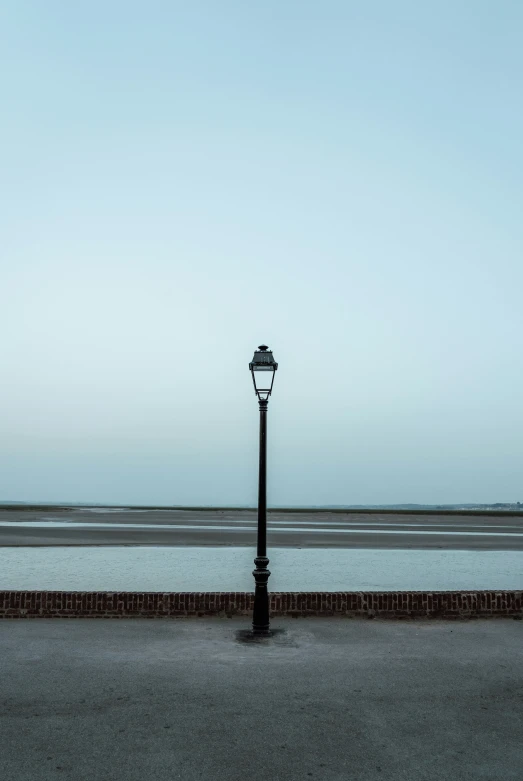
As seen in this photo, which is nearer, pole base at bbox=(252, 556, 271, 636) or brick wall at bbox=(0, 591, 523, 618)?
pole base at bbox=(252, 556, 271, 636)

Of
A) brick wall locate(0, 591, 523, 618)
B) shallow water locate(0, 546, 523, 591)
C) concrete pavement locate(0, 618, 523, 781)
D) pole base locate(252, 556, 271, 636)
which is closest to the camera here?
concrete pavement locate(0, 618, 523, 781)

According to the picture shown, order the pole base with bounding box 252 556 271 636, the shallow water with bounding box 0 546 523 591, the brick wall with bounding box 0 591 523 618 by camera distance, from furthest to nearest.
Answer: the shallow water with bounding box 0 546 523 591 → the brick wall with bounding box 0 591 523 618 → the pole base with bounding box 252 556 271 636

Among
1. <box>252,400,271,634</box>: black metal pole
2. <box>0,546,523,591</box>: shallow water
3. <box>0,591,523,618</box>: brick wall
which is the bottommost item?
<box>0,546,523,591</box>: shallow water

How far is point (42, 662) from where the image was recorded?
7.67 m

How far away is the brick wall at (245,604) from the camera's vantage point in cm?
1033

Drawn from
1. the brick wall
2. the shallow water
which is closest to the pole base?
the brick wall

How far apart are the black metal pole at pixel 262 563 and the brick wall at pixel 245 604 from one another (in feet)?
3.62

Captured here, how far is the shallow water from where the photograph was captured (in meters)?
16.6

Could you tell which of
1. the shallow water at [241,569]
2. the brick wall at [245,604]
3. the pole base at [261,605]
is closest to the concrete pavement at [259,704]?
the pole base at [261,605]

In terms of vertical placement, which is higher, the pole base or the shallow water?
the pole base

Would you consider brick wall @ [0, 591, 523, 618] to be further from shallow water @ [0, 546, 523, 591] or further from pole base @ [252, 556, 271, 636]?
shallow water @ [0, 546, 523, 591]

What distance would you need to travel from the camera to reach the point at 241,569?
2041 cm

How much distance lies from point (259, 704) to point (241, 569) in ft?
47.2

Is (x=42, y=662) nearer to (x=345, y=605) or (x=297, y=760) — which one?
(x=297, y=760)
